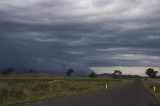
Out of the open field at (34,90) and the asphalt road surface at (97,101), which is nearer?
the asphalt road surface at (97,101)

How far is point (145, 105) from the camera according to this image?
2303 centimetres

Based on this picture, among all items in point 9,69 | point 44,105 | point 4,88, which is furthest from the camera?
point 9,69

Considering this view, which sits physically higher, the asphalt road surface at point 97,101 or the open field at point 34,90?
the open field at point 34,90

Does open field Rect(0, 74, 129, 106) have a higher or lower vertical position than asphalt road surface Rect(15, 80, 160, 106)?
higher

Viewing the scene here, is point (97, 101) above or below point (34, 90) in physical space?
below

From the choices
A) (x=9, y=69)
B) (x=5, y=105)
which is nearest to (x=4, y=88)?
(x=5, y=105)

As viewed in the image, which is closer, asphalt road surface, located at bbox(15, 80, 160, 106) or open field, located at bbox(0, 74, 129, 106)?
asphalt road surface, located at bbox(15, 80, 160, 106)

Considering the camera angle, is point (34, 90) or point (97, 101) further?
point (34, 90)

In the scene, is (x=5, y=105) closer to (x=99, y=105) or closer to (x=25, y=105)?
(x=25, y=105)

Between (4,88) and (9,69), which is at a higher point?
(9,69)

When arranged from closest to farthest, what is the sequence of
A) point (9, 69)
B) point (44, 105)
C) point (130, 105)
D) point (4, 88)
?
point (44, 105), point (130, 105), point (4, 88), point (9, 69)

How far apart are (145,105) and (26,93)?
13819 millimetres

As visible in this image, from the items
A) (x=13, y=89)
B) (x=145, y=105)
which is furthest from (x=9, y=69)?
(x=145, y=105)

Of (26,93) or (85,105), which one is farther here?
(26,93)
